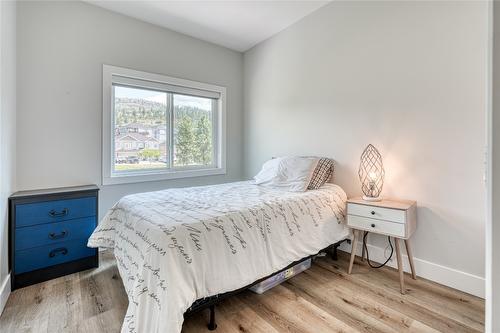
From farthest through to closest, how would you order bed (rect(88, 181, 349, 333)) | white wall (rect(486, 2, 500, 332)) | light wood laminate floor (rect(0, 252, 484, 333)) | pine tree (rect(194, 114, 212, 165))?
1. pine tree (rect(194, 114, 212, 165))
2. light wood laminate floor (rect(0, 252, 484, 333))
3. bed (rect(88, 181, 349, 333))
4. white wall (rect(486, 2, 500, 332))

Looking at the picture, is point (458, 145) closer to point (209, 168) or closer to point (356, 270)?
point (356, 270)

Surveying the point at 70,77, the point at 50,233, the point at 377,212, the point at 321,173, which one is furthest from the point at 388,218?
the point at 70,77

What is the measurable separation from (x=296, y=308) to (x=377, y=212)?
101cm

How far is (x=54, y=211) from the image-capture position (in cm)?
216

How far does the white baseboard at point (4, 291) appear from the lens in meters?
1.69

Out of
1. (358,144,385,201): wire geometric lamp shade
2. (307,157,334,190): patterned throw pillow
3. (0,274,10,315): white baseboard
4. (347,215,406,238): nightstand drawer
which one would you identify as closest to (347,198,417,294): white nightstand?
(347,215,406,238): nightstand drawer

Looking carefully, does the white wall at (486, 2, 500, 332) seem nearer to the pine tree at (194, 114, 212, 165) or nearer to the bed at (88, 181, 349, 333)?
the bed at (88, 181, 349, 333)

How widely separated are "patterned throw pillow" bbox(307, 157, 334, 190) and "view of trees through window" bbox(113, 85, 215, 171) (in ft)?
5.89

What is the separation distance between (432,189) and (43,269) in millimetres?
3412

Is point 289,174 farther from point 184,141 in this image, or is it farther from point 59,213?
point 59,213

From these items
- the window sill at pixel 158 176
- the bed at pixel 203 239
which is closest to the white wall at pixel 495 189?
the bed at pixel 203 239

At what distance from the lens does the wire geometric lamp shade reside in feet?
7.63

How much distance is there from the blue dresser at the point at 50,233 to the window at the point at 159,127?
52cm

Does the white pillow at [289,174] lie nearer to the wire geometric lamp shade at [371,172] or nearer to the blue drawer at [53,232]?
the wire geometric lamp shade at [371,172]
